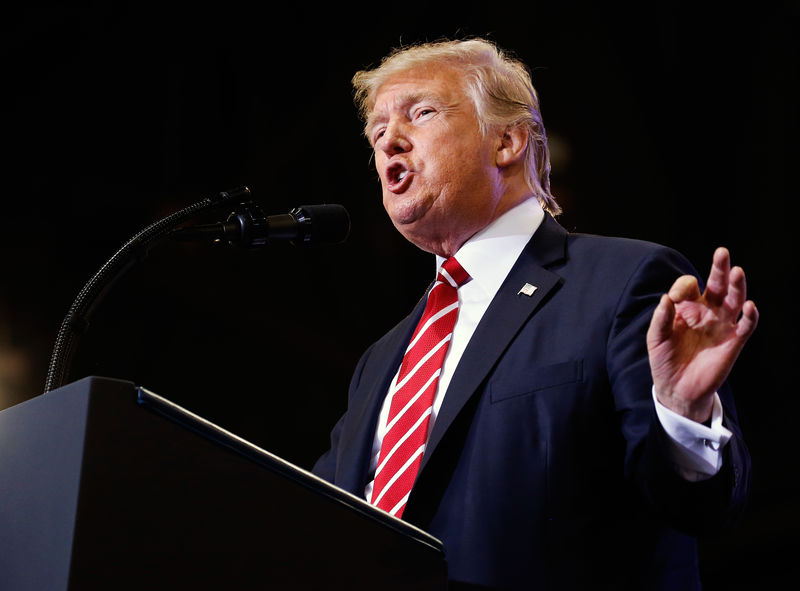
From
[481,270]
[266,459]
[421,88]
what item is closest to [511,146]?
[421,88]

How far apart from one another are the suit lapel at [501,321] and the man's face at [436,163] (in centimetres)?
25

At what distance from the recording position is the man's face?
1.95 m

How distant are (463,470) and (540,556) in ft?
0.62

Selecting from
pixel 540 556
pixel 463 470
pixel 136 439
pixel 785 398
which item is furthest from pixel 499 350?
pixel 785 398

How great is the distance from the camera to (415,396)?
164cm

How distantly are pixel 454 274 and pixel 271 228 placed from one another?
18.5 inches

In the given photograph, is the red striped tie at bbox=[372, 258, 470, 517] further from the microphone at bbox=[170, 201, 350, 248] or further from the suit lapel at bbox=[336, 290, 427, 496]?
the microphone at bbox=[170, 201, 350, 248]

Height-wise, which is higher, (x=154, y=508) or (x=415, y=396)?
(x=415, y=396)

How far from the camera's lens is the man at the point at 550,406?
1173mm

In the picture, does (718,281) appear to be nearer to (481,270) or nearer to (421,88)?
(481,270)

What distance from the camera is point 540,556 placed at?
130cm

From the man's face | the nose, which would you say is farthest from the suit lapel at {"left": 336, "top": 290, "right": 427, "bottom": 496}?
the nose

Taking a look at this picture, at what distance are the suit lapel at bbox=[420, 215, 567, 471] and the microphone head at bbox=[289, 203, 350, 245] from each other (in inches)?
12.6

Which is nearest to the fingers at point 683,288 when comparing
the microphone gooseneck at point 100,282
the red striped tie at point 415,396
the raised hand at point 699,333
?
the raised hand at point 699,333
